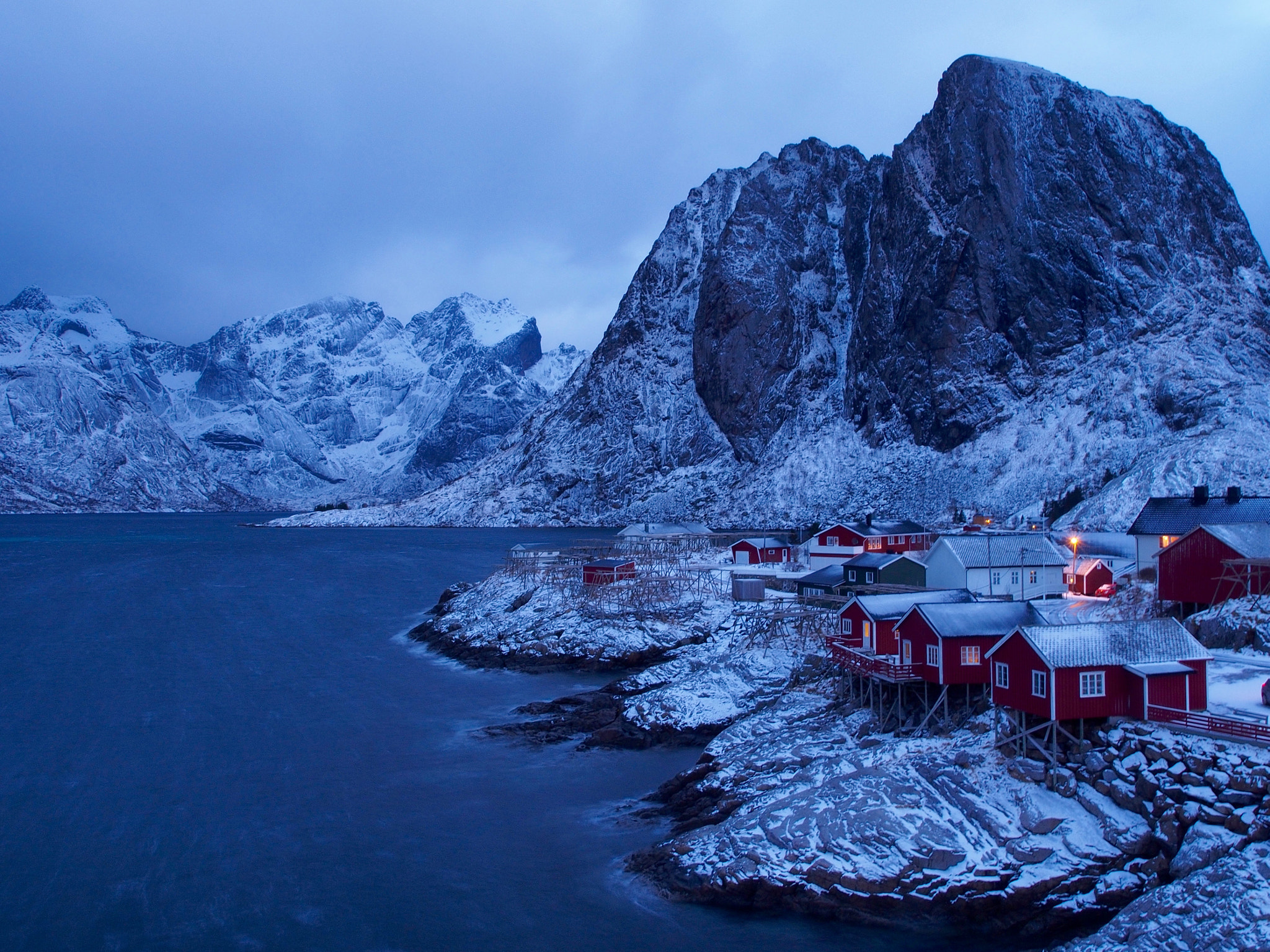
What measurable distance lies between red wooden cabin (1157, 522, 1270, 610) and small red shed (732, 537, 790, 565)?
1489 inches

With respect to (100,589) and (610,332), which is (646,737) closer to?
(100,589)

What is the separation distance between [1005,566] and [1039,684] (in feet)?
73.1

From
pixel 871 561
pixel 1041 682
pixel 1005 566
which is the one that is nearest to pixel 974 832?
pixel 1041 682

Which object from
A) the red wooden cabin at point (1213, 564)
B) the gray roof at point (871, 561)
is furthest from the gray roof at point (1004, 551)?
the red wooden cabin at point (1213, 564)

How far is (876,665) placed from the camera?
28266 mm

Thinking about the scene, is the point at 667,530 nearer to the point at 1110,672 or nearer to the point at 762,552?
the point at 762,552

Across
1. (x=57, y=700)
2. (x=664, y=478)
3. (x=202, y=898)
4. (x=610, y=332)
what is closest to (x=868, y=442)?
(x=664, y=478)

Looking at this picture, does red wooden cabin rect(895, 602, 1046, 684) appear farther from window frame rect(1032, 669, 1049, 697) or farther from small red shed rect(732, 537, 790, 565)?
small red shed rect(732, 537, 790, 565)

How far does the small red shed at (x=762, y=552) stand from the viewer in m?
69.9

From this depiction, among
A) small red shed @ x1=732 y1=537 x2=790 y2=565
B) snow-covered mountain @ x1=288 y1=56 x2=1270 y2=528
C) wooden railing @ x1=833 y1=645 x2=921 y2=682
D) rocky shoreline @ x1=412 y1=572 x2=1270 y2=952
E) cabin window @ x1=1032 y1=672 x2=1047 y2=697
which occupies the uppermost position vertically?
snow-covered mountain @ x1=288 y1=56 x2=1270 y2=528

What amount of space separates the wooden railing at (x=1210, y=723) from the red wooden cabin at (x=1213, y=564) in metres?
11.7

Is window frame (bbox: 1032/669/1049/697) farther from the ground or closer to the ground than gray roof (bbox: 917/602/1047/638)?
closer to the ground

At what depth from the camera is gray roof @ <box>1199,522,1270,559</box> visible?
30.9 metres

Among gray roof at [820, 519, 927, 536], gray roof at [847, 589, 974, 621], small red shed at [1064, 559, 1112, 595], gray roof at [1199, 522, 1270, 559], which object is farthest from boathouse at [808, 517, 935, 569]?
gray roof at [1199, 522, 1270, 559]
